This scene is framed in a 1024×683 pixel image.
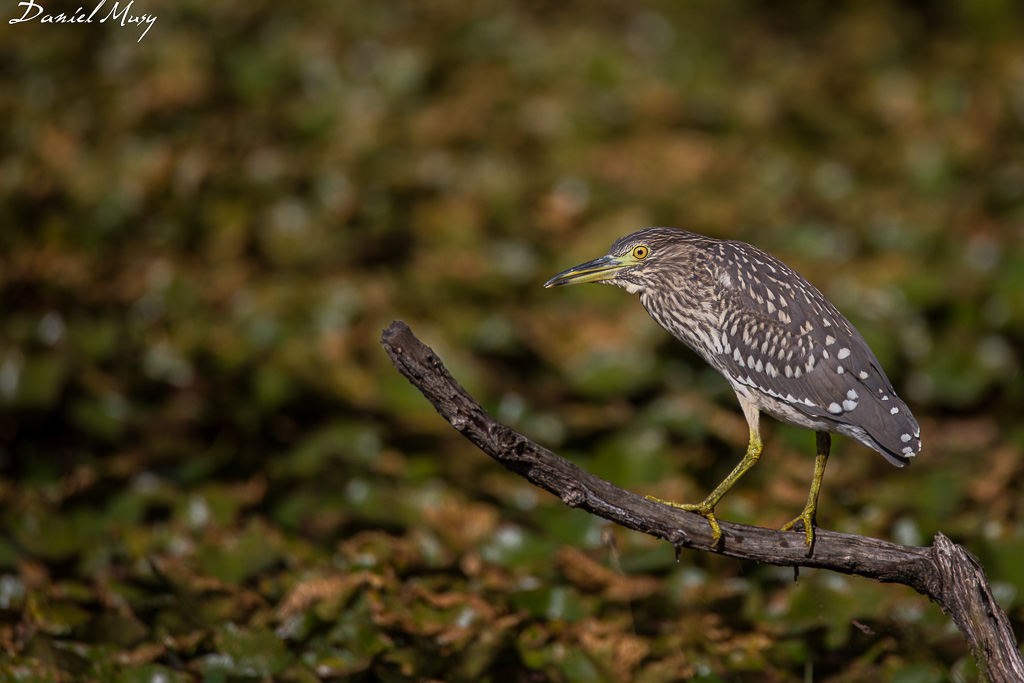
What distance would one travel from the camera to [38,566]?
3.19m

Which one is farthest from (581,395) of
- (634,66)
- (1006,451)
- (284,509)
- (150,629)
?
(634,66)

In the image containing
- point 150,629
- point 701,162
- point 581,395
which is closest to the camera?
point 150,629

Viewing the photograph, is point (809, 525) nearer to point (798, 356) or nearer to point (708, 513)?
point (708, 513)

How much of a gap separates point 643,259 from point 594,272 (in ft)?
0.46

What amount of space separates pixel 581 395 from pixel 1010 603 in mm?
2083

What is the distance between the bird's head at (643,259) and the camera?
7.32 feet

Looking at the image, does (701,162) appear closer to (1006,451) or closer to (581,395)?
(581,395)

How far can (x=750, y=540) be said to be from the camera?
2.28m

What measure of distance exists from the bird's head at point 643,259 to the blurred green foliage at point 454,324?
1.18 metres

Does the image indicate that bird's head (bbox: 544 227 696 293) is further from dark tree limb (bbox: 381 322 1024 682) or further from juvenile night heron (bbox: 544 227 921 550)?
dark tree limb (bbox: 381 322 1024 682)
